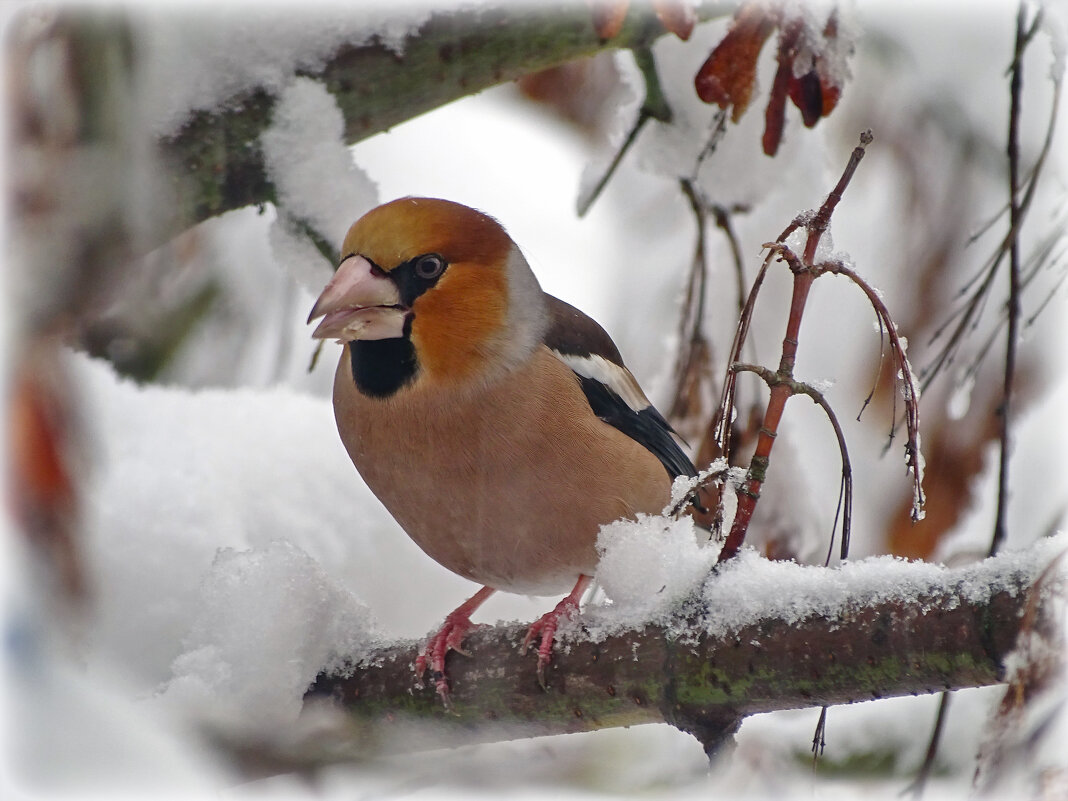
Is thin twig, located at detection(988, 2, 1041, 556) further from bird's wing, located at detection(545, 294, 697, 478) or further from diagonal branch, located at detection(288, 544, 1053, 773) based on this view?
bird's wing, located at detection(545, 294, 697, 478)

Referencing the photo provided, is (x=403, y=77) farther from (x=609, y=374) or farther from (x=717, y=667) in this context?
(x=717, y=667)

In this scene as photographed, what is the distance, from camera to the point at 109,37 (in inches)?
62.6

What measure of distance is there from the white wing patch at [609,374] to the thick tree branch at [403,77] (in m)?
0.59

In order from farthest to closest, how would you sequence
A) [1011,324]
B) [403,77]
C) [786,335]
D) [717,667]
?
1. [403,77]
2. [1011,324]
3. [717,667]
4. [786,335]

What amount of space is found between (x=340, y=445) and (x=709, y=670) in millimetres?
1298

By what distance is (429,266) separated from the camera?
5.96 feet

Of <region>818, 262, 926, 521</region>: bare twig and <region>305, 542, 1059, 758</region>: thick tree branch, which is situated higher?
<region>818, 262, 926, 521</region>: bare twig

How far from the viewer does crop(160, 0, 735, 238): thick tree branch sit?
2.01 metres

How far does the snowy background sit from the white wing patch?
39cm

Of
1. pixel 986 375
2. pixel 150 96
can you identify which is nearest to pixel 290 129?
pixel 150 96

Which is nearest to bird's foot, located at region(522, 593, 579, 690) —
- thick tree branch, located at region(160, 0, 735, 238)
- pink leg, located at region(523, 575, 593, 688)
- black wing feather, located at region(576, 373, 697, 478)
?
pink leg, located at region(523, 575, 593, 688)

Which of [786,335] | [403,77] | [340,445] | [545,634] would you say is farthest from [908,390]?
[340,445]

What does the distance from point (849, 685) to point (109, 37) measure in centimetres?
138

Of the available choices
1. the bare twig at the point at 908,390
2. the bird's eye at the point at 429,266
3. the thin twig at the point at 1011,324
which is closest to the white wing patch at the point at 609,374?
the bird's eye at the point at 429,266
